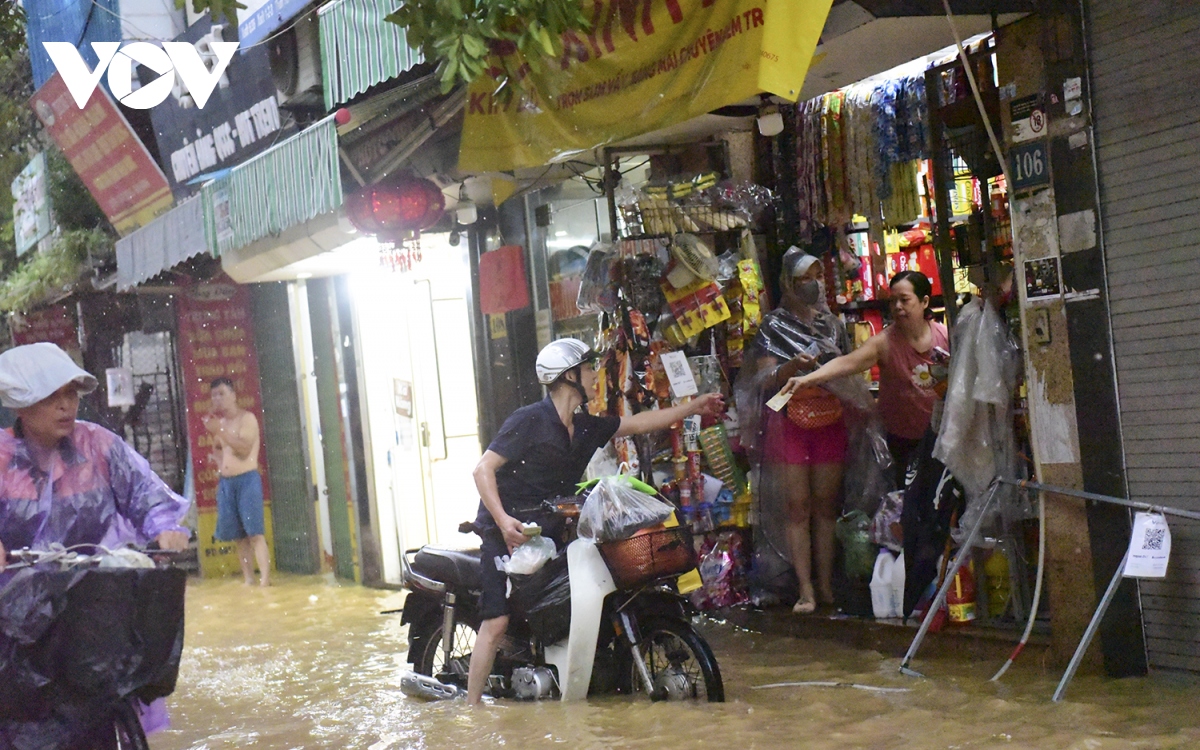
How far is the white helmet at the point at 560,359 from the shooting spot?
6.02m

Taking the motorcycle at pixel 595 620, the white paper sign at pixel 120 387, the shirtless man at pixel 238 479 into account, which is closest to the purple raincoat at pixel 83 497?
the motorcycle at pixel 595 620

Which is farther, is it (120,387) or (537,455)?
(120,387)

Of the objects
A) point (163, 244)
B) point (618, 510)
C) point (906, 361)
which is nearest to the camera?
point (618, 510)

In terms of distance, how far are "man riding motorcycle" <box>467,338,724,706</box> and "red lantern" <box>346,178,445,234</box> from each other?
4.06 m

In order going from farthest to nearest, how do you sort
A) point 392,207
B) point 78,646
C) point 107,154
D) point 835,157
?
point 107,154
point 392,207
point 835,157
point 78,646

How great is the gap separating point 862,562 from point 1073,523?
1.76 m

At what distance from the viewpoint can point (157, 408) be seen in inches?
642

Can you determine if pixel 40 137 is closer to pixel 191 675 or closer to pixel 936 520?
pixel 191 675

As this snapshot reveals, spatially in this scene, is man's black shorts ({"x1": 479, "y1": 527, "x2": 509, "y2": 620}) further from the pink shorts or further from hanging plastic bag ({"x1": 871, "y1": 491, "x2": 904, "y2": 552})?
hanging plastic bag ({"x1": 871, "y1": 491, "x2": 904, "y2": 552})

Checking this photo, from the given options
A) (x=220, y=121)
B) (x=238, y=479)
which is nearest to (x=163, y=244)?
(x=220, y=121)

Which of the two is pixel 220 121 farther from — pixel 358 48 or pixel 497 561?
pixel 497 561

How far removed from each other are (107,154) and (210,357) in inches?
116

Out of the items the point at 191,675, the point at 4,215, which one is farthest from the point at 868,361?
the point at 4,215

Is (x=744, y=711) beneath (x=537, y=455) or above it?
beneath
